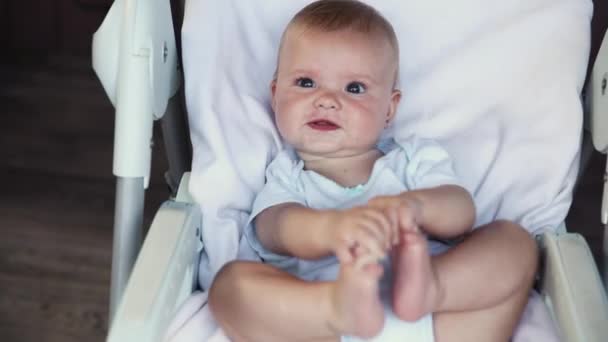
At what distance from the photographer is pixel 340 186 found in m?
1.05

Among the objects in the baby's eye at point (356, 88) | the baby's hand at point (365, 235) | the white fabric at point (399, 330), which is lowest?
the white fabric at point (399, 330)

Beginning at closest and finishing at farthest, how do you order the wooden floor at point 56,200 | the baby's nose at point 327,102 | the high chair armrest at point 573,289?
the high chair armrest at point 573,289 → the baby's nose at point 327,102 → the wooden floor at point 56,200

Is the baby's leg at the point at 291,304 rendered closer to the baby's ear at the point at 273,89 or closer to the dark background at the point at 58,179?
the baby's ear at the point at 273,89

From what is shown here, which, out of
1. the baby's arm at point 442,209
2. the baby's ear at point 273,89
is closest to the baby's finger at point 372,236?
the baby's arm at point 442,209

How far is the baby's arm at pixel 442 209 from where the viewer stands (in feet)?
3.16

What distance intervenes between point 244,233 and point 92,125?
1008 millimetres

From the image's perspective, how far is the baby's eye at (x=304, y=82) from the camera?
1051 mm

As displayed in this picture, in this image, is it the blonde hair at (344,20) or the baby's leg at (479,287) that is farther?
A: the blonde hair at (344,20)

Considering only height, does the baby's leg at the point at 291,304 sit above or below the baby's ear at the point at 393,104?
below

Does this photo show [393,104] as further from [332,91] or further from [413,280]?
[413,280]

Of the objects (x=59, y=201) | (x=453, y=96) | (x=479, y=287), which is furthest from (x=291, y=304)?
(x=59, y=201)

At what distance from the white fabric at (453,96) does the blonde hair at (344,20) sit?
0.09 m

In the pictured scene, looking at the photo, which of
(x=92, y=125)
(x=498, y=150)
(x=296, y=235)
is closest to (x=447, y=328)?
(x=296, y=235)

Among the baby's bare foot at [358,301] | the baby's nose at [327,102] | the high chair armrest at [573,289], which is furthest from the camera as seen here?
the baby's nose at [327,102]
